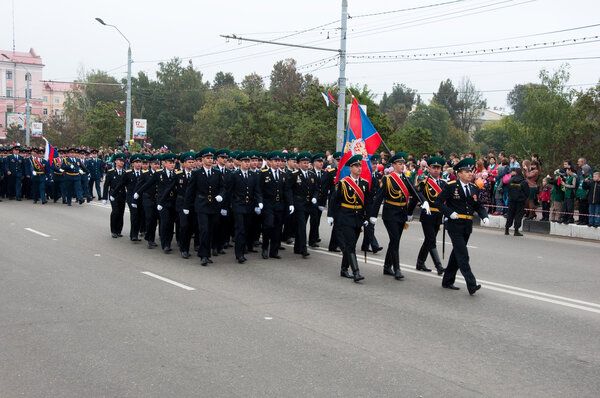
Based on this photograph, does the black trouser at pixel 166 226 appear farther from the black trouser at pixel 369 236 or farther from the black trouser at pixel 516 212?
the black trouser at pixel 516 212

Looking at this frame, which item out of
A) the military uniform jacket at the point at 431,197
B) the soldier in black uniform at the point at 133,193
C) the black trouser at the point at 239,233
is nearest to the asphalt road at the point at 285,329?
the black trouser at the point at 239,233

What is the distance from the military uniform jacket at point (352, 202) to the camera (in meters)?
9.98

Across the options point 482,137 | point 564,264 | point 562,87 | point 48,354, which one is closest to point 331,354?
point 48,354

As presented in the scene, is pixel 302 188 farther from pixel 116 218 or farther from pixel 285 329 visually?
pixel 285 329

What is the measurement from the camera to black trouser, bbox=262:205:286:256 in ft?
39.0

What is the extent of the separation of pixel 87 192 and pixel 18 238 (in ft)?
34.2

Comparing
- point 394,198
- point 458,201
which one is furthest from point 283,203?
point 458,201

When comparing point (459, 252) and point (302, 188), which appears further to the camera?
point (302, 188)

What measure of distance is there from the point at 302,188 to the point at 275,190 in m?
0.65

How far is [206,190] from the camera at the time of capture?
1129 cm

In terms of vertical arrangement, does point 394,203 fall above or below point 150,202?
above

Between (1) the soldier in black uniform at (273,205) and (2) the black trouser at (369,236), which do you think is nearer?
(2) the black trouser at (369,236)

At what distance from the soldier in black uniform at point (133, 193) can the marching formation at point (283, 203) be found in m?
0.02

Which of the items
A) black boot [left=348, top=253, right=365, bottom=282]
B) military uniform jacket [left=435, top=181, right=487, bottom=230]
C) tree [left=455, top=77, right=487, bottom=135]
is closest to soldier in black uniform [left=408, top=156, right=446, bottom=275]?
military uniform jacket [left=435, top=181, right=487, bottom=230]
